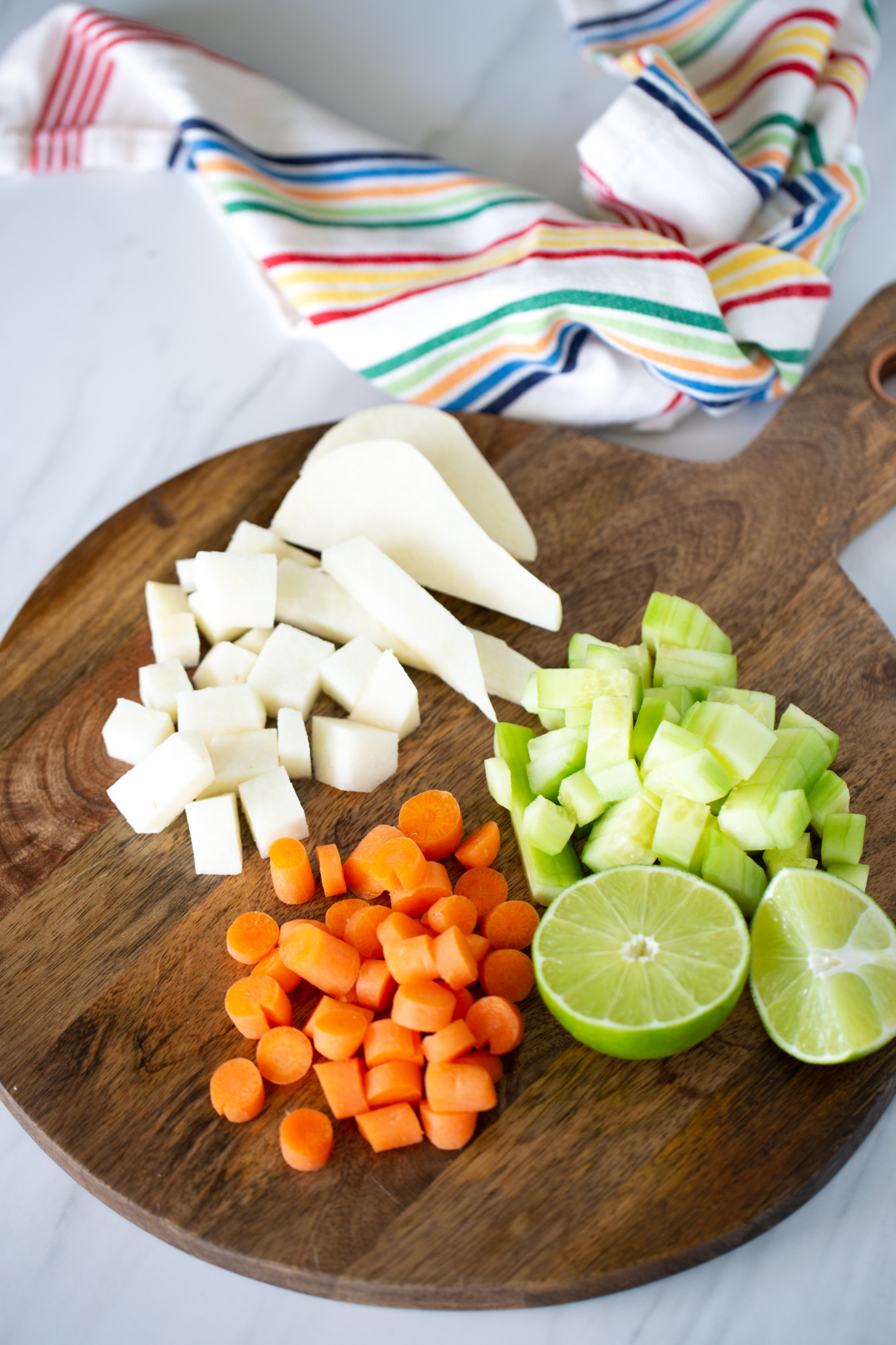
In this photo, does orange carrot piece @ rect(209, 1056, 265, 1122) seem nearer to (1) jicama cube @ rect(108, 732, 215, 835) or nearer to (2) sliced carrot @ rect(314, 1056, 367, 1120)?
(2) sliced carrot @ rect(314, 1056, 367, 1120)

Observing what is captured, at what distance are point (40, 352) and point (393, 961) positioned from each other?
1.95 m

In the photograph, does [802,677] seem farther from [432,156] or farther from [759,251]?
[432,156]

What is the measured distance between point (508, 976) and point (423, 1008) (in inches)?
6.9

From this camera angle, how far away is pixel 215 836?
1.91 meters

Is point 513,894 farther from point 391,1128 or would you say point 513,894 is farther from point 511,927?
point 391,1128

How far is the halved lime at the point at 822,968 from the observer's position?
1558mm

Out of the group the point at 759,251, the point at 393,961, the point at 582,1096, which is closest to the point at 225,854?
the point at 393,961

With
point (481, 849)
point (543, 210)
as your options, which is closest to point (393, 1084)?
point (481, 849)

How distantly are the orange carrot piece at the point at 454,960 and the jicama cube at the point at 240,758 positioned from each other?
51cm

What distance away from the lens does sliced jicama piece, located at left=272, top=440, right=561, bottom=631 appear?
220 cm

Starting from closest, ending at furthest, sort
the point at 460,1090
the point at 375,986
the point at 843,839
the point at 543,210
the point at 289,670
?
the point at 460,1090 → the point at 375,986 → the point at 843,839 → the point at 289,670 → the point at 543,210

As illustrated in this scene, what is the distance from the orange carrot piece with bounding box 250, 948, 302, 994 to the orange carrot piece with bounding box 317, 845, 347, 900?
15 centimetres

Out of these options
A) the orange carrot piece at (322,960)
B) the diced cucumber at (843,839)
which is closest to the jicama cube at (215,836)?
the orange carrot piece at (322,960)

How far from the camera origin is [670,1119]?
1599mm
